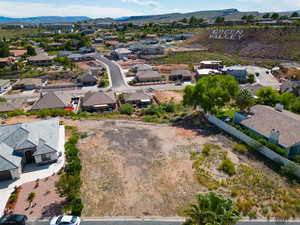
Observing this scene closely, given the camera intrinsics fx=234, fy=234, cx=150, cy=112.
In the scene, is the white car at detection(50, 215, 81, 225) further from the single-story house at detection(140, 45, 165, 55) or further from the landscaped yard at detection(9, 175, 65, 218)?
the single-story house at detection(140, 45, 165, 55)

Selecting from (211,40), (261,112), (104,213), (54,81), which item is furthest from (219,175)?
(211,40)

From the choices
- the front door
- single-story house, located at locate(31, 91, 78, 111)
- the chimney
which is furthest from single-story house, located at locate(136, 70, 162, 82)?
the front door

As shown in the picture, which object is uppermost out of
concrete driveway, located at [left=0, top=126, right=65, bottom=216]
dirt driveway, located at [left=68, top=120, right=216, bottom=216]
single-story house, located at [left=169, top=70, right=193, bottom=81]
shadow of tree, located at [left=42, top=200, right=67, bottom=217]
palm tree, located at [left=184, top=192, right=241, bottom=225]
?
palm tree, located at [left=184, top=192, right=241, bottom=225]

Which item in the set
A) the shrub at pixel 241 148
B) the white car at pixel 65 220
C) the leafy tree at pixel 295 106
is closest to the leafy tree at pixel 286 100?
Result: the leafy tree at pixel 295 106

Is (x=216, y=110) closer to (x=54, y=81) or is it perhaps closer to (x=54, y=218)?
(x=54, y=218)

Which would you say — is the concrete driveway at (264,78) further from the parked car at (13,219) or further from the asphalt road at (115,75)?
the parked car at (13,219)

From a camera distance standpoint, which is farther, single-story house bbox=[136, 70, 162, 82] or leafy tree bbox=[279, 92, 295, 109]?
single-story house bbox=[136, 70, 162, 82]

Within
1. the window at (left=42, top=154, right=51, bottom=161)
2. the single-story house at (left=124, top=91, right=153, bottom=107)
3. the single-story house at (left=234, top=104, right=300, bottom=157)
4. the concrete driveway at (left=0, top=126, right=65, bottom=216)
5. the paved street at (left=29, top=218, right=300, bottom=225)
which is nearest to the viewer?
the paved street at (left=29, top=218, right=300, bottom=225)
